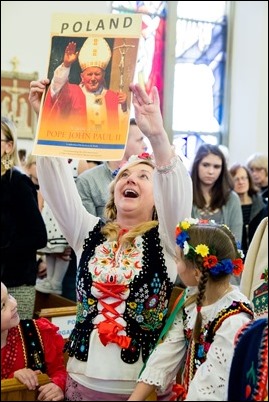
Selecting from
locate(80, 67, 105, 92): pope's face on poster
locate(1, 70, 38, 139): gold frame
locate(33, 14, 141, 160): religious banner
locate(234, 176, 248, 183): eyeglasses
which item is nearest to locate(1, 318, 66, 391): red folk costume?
locate(33, 14, 141, 160): religious banner

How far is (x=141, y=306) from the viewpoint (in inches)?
80.2

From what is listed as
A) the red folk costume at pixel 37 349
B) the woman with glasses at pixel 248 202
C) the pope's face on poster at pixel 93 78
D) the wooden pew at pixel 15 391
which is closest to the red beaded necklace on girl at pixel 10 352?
the red folk costume at pixel 37 349

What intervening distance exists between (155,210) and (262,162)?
12.3 feet

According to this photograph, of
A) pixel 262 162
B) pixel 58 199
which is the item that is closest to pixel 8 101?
pixel 262 162

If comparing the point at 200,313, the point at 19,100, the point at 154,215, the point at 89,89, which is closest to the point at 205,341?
the point at 200,313

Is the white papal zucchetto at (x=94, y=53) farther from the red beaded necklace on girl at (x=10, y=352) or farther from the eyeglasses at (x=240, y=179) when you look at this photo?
the eyeglasses at (x=240, y=179)

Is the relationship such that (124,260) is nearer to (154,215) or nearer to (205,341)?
(154,215)

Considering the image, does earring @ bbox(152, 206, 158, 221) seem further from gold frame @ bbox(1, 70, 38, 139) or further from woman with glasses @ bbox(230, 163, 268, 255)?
gold frame @ bbox(1, 70, 38, 139)

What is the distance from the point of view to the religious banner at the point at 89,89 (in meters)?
1.89

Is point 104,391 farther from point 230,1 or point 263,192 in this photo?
point 230,1

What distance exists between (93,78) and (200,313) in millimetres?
741

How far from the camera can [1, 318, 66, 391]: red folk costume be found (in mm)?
2092

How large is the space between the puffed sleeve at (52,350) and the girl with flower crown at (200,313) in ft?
1.28

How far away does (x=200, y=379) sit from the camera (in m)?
1.76
